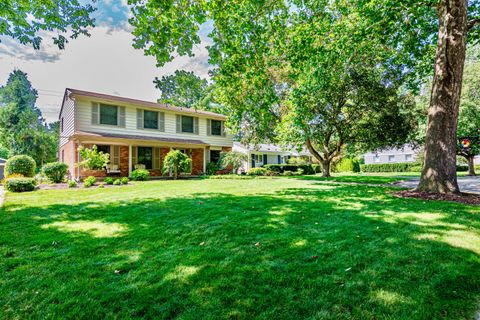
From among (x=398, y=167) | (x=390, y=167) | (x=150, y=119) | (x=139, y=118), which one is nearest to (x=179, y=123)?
(x=150, y=119)

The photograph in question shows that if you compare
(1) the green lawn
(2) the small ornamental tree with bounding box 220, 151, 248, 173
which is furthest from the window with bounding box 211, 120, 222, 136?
(1) the green lawn

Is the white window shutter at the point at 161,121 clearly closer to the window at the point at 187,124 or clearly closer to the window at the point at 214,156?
the window at the point at 187,124

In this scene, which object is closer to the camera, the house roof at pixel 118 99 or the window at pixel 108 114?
the house roof at pixel 118 99

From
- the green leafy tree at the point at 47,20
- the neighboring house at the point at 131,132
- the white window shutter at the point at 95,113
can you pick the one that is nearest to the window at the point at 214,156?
the neighboring house at the point at 131,132

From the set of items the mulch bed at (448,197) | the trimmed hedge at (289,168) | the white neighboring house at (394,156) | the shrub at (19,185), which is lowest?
the mulch bed at (448,197)

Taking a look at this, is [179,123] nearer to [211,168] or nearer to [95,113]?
[211,168]

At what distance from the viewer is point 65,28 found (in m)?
6.23

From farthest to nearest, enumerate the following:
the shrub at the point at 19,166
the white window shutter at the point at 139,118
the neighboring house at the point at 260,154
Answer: the neighboring house at the point at 260,154
the white window shutter at the point at 139,118
the shrub at the point at 19,166

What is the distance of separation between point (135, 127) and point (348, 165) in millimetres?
24261

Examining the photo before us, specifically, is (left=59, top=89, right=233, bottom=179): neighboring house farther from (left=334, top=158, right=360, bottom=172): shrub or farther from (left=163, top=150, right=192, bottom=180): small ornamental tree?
(left=334, top=158, right=360, bottom=172): shrub

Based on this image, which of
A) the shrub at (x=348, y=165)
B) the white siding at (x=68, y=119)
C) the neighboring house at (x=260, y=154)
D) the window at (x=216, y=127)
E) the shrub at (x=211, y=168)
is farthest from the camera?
the shrub at (x=348, y=165)

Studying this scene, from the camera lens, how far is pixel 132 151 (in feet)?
55.0

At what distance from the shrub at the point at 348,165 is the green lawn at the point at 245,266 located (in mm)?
25779

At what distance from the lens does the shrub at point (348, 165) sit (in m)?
29.0
